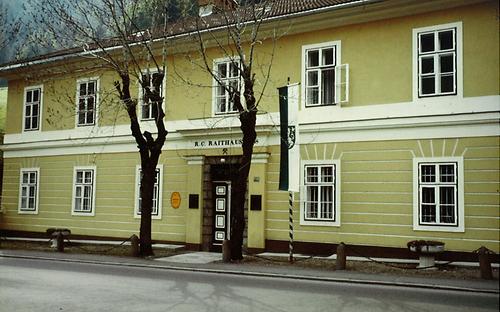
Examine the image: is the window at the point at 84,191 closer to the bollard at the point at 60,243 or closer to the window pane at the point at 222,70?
the bollard at the point at 60,243

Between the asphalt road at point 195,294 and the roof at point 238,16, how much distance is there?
797 centimetres

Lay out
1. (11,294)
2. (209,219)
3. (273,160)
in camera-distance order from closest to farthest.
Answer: (11,294), (273,160), (209,219)

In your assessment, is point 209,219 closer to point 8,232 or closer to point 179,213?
point 179,213

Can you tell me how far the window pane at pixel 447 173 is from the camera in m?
14.6

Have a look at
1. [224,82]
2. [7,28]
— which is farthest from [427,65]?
[7,28]

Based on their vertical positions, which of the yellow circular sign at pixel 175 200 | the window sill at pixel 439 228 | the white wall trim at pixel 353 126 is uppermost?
the white wall trim at pixel 353 126

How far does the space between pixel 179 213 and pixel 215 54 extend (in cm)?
617

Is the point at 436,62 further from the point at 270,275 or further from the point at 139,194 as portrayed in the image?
the point at 139,194

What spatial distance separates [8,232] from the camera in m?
24.2

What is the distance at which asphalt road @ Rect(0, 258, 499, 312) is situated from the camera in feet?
27.5

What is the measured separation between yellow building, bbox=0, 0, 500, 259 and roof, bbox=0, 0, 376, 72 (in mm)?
110

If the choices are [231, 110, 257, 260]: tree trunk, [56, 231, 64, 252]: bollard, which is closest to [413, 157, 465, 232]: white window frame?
[231, 110, 257, 260]: tree trunk

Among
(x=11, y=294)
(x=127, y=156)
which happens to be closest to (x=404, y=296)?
(x=11, y=294)

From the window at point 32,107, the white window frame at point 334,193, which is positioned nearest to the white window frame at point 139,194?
the white window frame at point 334,193
